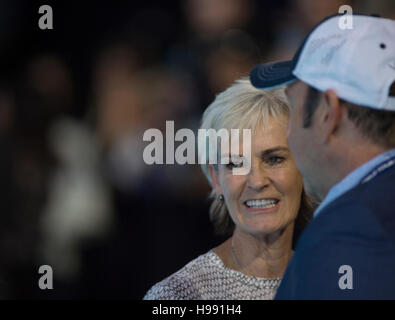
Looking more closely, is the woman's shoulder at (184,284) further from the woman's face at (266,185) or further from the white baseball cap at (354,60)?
the white baseball cap at (354,60)

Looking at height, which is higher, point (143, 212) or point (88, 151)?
point (88, 151)

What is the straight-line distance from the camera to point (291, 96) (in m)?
1.57

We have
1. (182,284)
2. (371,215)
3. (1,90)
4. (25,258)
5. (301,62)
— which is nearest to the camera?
(371,215)

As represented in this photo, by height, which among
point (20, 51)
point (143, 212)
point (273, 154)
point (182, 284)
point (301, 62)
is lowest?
point (182, 284)

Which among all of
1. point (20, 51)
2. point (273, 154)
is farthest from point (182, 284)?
point (20, 51)

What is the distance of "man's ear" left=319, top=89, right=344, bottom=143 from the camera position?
54.4 inches

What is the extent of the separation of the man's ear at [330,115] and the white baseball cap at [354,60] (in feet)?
0.06

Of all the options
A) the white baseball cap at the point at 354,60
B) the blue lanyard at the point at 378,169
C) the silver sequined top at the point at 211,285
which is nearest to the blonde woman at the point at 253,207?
the silver sequined top at the point at 211,285

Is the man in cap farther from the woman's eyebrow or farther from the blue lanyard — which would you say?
the woman's eyebrow

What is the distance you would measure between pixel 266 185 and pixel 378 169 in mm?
733

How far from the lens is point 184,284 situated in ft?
6.57

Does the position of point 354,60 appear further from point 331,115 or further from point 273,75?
point 273,75
